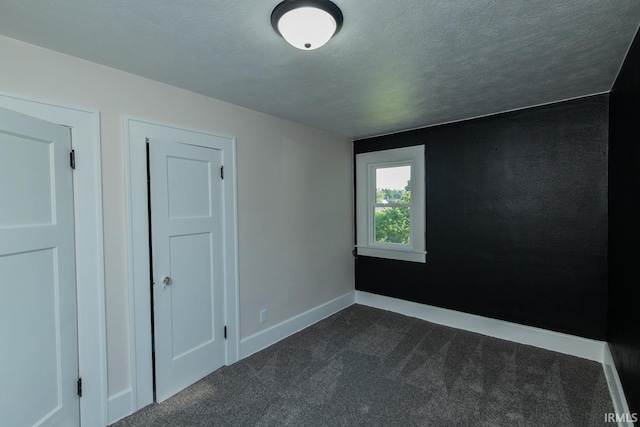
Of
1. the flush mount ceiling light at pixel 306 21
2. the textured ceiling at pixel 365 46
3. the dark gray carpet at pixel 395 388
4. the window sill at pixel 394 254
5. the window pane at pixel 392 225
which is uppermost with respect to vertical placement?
the textured ceiling at pixel 365 46

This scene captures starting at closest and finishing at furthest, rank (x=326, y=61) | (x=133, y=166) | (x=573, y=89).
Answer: (x=326, y=61), (x=133, y=166), (x=573, y=89)

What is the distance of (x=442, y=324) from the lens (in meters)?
3.52

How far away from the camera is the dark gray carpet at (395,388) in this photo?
199 cm

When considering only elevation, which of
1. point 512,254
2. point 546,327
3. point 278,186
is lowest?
point 546,327

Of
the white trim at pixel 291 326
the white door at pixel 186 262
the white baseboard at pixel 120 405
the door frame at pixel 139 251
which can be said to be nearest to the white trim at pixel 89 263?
the white baseboard at pixel 120 405

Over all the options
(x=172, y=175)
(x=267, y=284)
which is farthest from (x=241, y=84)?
(x=267, y=284)

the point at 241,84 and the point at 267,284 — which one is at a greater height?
the point at 241,84

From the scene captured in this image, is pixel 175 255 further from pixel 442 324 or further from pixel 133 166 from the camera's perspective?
pixel 442 324

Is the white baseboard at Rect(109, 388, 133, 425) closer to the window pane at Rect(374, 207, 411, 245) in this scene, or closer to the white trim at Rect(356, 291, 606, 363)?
the white trim at Rect(356, 291, 606, 363)

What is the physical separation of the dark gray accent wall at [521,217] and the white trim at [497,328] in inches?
3.0

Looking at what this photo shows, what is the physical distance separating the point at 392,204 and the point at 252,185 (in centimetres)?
195

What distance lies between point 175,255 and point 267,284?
1.04 metres

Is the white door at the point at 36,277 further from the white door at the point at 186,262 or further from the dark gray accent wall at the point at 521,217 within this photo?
the dark gray accent wall at the point at 521,217

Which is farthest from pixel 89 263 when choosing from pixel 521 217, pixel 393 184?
pixel 521 217
